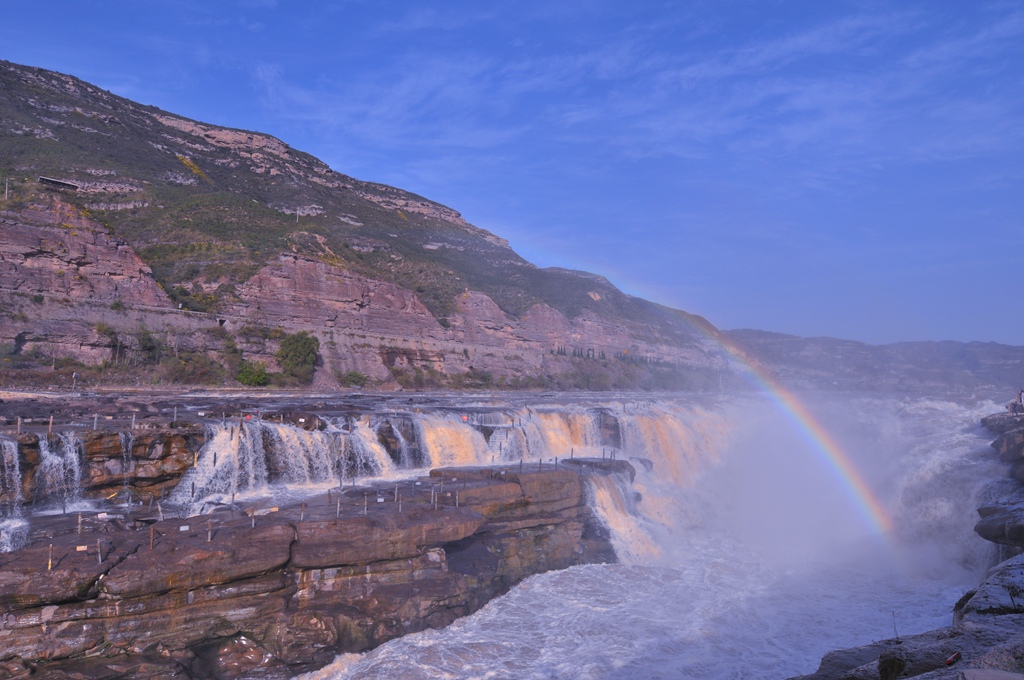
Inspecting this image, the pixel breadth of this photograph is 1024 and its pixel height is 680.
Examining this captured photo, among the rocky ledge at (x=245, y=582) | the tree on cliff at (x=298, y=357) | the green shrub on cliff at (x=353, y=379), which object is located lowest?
the rocky ledge at (x=245, y=582)

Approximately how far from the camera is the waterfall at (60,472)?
14117mm

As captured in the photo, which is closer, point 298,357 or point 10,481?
point 10,481

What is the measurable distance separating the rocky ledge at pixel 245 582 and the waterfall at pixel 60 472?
1.09m

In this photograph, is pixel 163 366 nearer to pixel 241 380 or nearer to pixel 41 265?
pixel 241 380

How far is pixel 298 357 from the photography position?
37.1m

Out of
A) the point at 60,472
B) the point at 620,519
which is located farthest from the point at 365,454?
the point at 620,519

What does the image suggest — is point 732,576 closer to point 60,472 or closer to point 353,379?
point 60,472

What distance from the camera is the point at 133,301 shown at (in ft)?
112

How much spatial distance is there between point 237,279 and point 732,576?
36.2 meters

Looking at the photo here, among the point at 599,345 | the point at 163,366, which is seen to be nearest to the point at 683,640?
the point at 163,366

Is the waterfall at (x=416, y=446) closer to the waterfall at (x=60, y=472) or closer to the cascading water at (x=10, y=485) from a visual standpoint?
the waterfall at (x=60, y=472)

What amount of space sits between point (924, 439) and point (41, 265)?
1797 inches

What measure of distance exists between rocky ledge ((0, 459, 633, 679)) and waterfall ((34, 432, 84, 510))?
42.9 inches

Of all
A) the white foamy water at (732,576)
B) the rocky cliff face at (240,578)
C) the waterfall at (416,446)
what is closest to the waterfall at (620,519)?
the white foamy water at (732,576)
